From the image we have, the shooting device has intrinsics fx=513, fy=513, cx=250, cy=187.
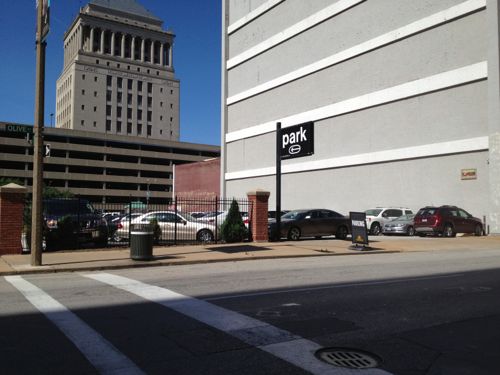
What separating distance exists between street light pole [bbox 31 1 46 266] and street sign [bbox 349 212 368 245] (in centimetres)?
1090

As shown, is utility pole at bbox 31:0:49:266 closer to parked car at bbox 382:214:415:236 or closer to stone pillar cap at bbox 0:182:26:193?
stone pillar cap at bbox 0:182:26:193

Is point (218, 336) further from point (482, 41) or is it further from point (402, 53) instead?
point (402, 53)

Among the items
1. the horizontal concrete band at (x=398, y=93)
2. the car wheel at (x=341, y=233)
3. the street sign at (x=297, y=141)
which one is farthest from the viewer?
the horizontal concrete band at (x=398, y=93)

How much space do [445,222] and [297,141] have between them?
9.30m

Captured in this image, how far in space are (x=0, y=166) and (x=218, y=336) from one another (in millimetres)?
106123

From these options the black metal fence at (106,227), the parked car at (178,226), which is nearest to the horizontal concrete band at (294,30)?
the black metal fence at (106,227)

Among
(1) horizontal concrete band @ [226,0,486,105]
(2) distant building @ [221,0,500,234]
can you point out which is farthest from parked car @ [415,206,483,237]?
(1) horizontal concrete band @ [226,0,486,105]

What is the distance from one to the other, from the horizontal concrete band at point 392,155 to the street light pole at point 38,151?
2368 cm

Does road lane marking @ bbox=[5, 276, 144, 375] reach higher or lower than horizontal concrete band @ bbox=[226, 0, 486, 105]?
lower

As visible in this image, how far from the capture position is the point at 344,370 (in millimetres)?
5039

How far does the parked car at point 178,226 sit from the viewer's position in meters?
21.1

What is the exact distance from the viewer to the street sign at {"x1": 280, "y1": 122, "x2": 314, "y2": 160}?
22703 mm

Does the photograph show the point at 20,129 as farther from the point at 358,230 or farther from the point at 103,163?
the point at 103,163

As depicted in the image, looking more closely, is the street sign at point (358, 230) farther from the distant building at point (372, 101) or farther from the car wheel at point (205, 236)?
the car wheel at point (205, 236)
